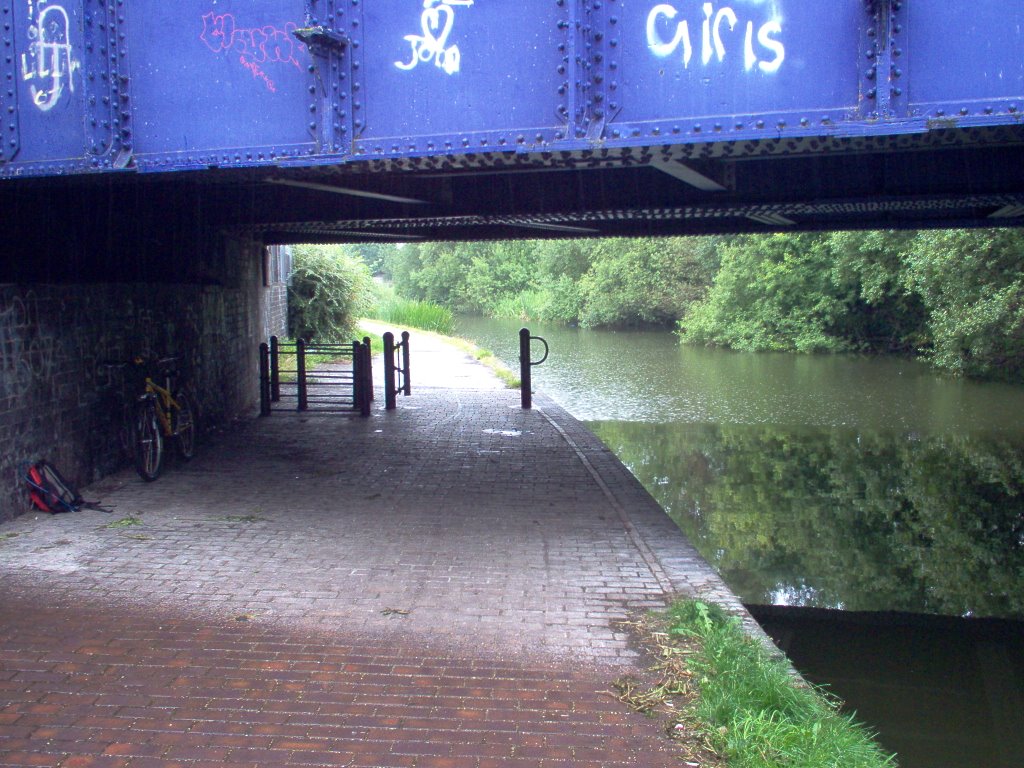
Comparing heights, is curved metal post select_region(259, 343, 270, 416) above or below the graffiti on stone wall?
below

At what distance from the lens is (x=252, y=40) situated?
714 centimetres

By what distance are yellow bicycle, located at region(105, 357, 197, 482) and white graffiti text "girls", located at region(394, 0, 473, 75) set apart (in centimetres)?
466

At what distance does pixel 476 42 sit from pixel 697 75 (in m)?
1.60

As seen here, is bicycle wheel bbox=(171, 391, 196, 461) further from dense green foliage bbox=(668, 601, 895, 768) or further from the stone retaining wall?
dense green foliage bbox=(668, 601, 895, 768)

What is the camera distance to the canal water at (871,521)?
21.8ft

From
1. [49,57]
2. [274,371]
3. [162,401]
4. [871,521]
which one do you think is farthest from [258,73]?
[274,371]

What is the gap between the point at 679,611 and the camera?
227 inches

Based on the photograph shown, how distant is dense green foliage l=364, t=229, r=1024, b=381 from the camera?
21.6 m

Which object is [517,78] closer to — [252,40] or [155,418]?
[252,40]

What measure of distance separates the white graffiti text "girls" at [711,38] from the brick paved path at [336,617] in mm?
3529

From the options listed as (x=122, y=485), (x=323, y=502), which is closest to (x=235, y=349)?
(x=122, y=485)

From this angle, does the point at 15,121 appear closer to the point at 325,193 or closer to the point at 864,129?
the point at 325,193

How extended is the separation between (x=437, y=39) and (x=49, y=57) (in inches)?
123

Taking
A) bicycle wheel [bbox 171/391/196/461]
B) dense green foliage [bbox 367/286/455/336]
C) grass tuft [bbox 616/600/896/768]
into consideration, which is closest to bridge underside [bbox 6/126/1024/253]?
bicycle wheel [bbox 171/391/196/461]
